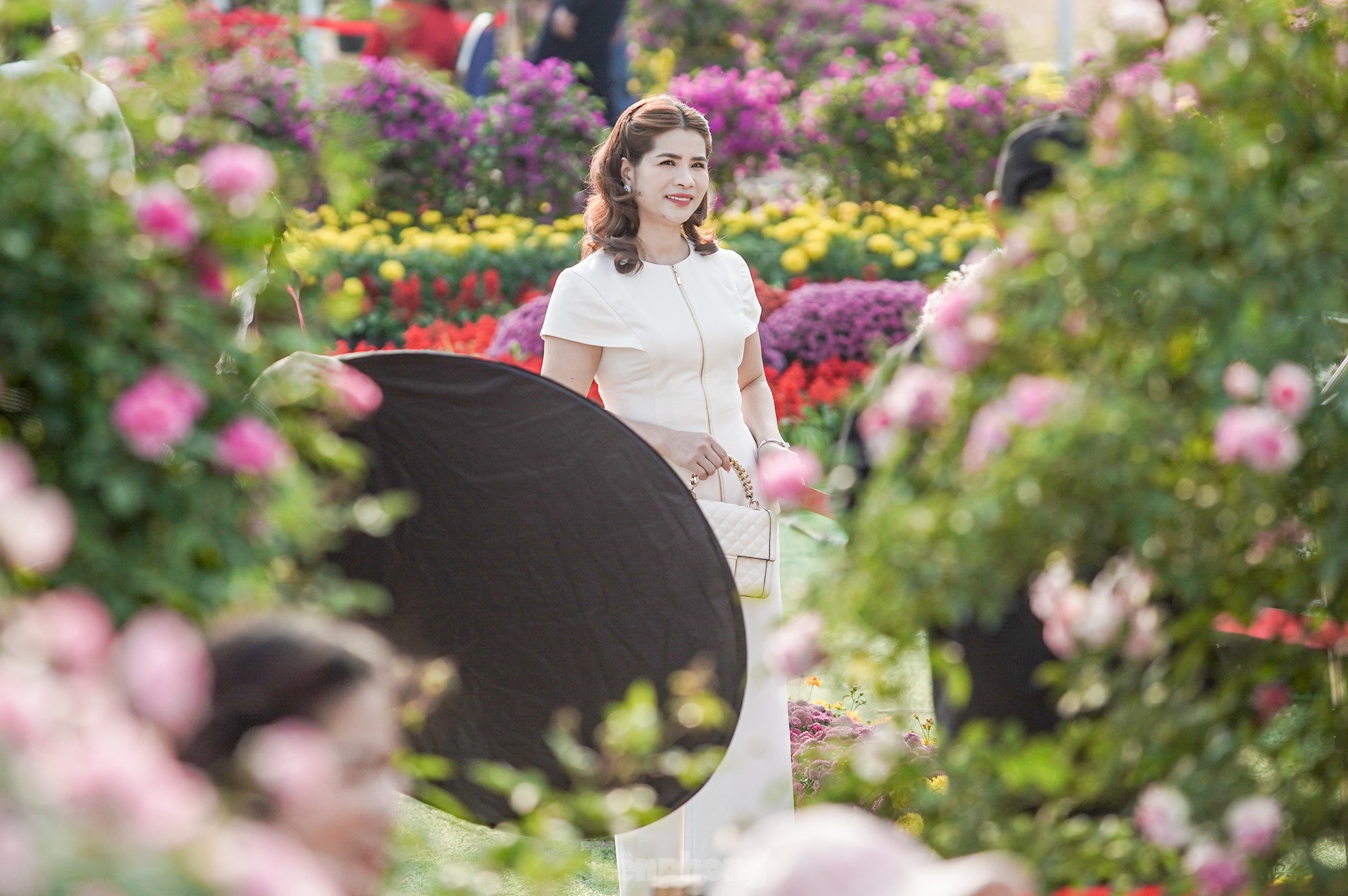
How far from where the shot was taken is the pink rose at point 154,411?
1285 mm

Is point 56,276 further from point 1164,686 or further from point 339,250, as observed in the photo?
point 339,250

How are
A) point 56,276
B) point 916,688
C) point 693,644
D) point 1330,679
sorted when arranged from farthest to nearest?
point 916,688 < point 693,644 < point 1330,679 < point 56,276

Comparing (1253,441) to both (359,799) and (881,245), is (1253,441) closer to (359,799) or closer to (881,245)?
(359,799)

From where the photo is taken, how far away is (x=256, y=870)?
875 millimetres

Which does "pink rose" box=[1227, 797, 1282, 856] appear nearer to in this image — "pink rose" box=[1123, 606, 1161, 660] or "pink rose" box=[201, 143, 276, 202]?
A: "pink rose" box=[1123, 606, 1161, 660]

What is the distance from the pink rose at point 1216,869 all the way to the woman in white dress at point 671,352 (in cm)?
205

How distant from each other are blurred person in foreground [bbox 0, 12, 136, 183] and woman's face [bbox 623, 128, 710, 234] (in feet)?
7.31

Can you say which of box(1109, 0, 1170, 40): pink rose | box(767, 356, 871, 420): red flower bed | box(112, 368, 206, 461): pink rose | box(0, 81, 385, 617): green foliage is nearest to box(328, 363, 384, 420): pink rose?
box(0, 81, 385, 617): green foliage

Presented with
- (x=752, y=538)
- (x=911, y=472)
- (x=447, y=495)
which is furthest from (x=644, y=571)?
(x=911, y=472)

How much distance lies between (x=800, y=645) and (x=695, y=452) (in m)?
2.01

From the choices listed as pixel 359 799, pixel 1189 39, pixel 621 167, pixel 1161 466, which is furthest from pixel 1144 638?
pixel 621 167

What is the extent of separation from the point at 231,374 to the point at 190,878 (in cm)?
67

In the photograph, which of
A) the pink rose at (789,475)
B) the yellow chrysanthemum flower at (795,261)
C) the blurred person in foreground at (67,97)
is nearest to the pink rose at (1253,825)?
the pink rose at (789,475)

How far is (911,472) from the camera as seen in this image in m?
1.50
